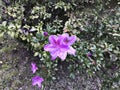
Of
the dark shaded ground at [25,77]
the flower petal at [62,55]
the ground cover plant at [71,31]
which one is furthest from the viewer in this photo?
the dark shaded ground at [25,77]

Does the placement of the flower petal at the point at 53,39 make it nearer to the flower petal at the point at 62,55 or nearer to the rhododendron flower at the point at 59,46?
the rhododendron flower at the point at 59,46

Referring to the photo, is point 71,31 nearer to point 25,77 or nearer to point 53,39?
point 53,39

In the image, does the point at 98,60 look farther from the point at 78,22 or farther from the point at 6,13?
the point at 6,13

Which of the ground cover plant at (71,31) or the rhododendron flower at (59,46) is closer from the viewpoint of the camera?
the rhododendron flower at (59,46)

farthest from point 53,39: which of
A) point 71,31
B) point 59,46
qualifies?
point 71,31

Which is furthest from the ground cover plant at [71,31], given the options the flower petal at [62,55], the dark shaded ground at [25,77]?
the flower petal at [62,55]

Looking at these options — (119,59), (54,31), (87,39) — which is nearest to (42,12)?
(54,31)
